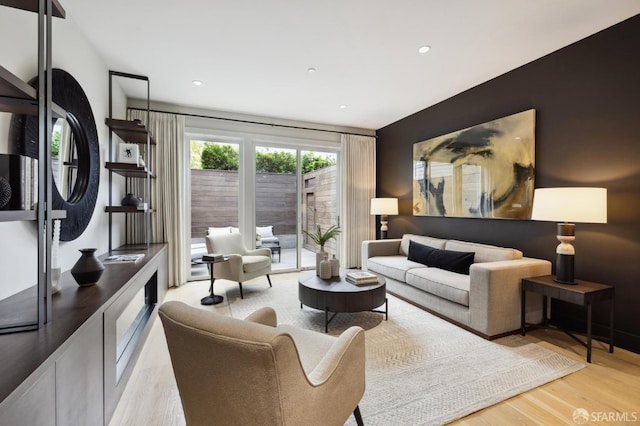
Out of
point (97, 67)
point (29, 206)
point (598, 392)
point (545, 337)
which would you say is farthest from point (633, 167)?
point (97, 67)

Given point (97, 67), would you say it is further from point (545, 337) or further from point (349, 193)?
point (545, 337)

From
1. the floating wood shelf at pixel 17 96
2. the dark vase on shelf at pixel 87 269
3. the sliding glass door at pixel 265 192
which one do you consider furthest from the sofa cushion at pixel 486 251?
the floating wood shelf at pixel 17 96

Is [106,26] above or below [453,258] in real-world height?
above

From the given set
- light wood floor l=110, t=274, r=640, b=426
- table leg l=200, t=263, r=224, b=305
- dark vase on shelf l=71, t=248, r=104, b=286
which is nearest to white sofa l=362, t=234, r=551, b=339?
light wood floor l=110, t=274, r=640, b=426

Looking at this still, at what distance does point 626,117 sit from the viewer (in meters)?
2.37

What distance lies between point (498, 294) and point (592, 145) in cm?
160

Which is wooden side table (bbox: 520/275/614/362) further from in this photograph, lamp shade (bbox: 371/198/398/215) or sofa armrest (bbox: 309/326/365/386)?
lamp shade (bbox: 371/198/398/215)

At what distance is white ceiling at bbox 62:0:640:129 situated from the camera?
221 centimetres

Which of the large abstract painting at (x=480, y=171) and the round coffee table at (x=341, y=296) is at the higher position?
the large abstract painting at (x=480, y=171)

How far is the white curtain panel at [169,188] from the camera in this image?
4.03m

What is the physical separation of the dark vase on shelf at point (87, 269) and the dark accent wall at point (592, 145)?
3870 millimetres

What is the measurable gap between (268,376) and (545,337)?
9.43 ft

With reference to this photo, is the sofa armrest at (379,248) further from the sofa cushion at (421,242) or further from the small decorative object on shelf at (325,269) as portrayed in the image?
the small decorative object on shelf at (325,269)

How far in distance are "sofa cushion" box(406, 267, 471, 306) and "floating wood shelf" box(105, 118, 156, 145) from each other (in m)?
3.53
